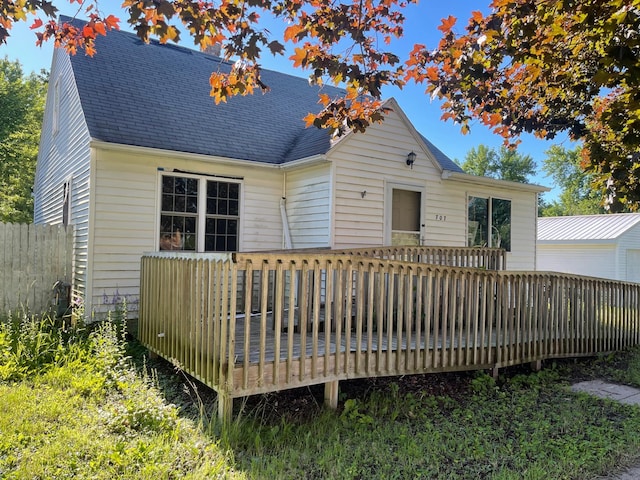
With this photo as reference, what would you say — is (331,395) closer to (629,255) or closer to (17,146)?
(629,255)

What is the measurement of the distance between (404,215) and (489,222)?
3038 millimetres

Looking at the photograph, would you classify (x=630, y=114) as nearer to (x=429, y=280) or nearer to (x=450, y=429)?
(x=429, y=280)

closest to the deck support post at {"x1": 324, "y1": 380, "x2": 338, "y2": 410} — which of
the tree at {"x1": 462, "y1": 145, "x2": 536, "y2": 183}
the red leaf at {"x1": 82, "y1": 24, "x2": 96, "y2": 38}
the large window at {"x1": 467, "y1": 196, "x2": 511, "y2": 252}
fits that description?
the red leaf at {"x1": 82, "y1": 24, "x2": 96, "y2": 38}

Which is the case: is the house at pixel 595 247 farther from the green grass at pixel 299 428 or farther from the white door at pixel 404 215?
the green grass at pixel 299 428

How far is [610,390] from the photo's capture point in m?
5.44

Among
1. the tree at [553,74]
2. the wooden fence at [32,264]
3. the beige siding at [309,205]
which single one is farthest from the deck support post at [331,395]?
the wooden fence at [32,264]

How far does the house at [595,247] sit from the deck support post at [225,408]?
753 inches

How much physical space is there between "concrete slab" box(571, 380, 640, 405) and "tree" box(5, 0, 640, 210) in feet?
7.36

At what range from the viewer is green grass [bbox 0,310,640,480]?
3184 millimetres

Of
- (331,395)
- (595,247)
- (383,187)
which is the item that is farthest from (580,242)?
(331,395)

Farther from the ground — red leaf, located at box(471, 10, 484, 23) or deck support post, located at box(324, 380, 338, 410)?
red leaf, located at box(471, 10, 484, 23)

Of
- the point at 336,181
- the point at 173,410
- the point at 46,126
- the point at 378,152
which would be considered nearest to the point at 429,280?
the point at 173,410

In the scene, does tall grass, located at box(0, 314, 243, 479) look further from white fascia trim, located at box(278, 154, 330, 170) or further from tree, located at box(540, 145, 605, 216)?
tree, located at box(540, 145, 605, 216)

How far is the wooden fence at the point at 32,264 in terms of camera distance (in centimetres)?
755
